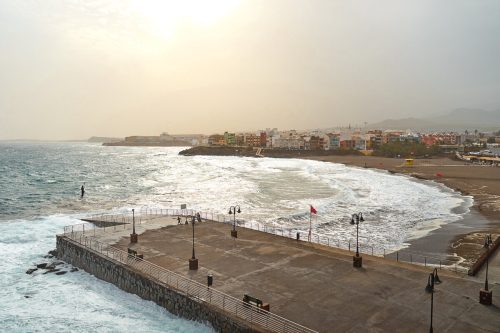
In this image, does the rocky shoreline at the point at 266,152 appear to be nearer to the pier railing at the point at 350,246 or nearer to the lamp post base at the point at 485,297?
the pier railing at the point at 350,246

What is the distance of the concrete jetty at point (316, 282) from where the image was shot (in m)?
14.3

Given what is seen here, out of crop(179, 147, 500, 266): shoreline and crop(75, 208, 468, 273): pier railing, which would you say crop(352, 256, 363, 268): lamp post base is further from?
crop(179, 147, 500, 266): shoreline

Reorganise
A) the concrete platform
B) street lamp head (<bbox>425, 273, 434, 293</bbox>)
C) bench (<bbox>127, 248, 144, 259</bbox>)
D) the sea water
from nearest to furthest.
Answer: street lamp head (<bbox>425, 273, 434, 293</bbox>) < the concrete platform < the sea water < bench (<bbox>127, 248, 144, 259</bbox>)

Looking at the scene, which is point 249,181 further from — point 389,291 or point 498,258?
point 389,291

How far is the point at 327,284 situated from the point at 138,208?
32.0m

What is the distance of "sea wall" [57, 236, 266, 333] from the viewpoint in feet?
50.3

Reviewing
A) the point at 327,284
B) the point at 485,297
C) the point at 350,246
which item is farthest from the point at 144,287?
the point at 350,246

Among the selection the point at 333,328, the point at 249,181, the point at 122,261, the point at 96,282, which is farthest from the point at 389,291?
the point at 249,181

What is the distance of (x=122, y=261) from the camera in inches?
838

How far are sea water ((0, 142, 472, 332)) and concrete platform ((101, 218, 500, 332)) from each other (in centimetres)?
297

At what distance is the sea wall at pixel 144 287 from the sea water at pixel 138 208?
39 centimetres

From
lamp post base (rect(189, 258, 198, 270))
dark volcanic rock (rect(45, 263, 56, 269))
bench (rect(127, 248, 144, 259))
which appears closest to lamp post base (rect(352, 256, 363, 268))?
lamp post base (rect(189, 258, 198, 270))

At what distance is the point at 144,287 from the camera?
19188 millimetres

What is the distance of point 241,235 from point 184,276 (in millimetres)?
7636
